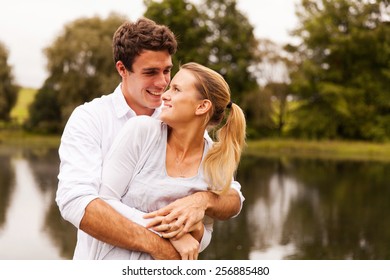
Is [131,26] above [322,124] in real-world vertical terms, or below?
below

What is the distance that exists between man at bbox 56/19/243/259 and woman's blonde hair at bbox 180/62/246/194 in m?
0.09

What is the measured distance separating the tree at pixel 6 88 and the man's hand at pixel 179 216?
3679cm

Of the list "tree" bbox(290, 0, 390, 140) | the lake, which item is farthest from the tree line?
the lake

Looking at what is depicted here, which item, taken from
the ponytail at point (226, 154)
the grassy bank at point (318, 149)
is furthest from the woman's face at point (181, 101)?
the grassy bank at point (318, 149)

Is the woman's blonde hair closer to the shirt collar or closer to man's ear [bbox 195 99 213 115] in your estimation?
man's ear [bbox 195 99 213 115]

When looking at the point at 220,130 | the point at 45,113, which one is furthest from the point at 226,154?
the point at 45,113

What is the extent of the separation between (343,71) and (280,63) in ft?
11.6

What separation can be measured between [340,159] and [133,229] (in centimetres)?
2693

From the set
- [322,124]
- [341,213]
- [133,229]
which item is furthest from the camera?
[322,124]

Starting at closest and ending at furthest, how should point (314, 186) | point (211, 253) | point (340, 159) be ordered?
point (211, 253) < point (314, 186) < point (340, 159)
